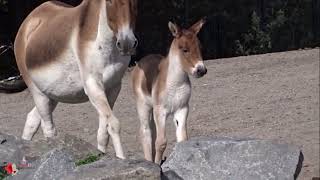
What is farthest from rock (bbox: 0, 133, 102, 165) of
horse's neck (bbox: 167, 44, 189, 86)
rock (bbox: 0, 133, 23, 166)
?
horse's neck (bbox: 167, 44, 189, 86)

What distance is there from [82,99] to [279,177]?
4.63ft

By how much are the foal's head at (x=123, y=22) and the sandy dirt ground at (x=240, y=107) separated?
1692mm

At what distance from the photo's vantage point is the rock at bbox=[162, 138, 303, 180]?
4824 millimetres

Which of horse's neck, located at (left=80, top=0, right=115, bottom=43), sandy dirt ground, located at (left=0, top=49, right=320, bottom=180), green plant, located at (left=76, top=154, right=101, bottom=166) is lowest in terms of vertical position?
sandy dirt ground, located at (left=0, top=49, right=320, bottom=180)

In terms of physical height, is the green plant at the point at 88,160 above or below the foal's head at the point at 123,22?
below

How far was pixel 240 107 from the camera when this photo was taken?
1073cm

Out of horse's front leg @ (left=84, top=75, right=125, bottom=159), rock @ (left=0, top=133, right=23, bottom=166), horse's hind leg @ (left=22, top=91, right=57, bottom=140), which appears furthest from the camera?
horse's hind leg @ (left=22, top=91, right=57, bottom=140)

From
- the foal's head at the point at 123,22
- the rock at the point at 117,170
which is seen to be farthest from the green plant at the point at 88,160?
the foal's head at the point at 123,22

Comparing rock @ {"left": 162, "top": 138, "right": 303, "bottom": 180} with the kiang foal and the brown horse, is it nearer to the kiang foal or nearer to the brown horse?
the brown horse

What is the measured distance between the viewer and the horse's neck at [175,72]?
5906 millimetres

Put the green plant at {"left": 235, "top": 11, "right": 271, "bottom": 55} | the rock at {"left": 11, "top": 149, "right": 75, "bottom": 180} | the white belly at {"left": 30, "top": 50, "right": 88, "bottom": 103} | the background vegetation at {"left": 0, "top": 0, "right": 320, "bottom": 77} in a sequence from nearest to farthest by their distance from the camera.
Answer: the rock at {"left": 11, "top": 149, "right": 75, "bottom": 180}, the white belly at {"left": 30, "top": 50, "right": 88, "bottom": 103}, the green plant at {"left": 235, "top": 11, "right": 271, "bottom": 55}, the background vegetation at {"left": 0, "top": 0, "right": 320, "bottom": 77}

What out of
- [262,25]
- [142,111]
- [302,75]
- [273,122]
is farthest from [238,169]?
[262,25]

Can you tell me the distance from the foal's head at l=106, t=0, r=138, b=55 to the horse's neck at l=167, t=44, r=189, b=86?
1.27 metres

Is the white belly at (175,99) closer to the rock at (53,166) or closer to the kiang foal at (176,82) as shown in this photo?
the kiang foal at (176,82)
